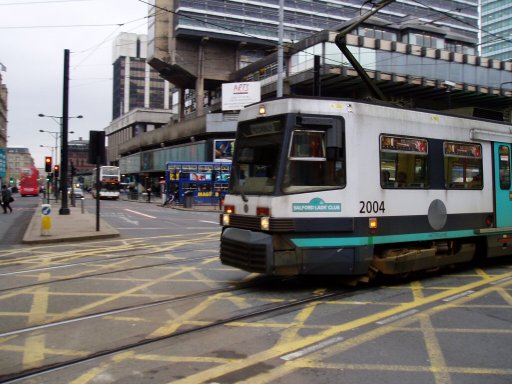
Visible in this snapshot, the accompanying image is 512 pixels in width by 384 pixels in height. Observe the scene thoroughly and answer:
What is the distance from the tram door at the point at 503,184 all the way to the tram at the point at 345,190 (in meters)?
1.01

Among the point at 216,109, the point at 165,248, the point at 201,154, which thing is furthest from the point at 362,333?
the point at 216,109

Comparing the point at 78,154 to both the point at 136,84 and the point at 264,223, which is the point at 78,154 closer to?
the point at 136,84

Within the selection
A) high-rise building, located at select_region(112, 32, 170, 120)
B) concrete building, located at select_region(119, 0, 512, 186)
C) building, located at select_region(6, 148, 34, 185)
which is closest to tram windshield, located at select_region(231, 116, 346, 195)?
concrete building, located at select_region(119, 0, 512, 186)

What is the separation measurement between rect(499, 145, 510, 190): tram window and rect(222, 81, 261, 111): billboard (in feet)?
127

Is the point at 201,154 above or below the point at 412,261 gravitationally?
above

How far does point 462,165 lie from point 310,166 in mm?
3594

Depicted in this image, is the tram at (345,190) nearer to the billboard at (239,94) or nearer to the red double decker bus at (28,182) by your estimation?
the billboard at (239,94)

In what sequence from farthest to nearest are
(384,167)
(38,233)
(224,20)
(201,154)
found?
(224,20), (201,154), (38,233), (384,167)

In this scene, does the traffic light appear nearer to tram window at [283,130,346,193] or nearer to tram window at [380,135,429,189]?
tram window at [283,130,346,193]

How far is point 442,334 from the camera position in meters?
5.62

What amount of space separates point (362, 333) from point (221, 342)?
1631 mm

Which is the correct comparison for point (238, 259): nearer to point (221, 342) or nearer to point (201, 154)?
point (221, 342)

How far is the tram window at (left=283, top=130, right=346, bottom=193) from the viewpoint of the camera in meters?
7.17

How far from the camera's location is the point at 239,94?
48.7 meters
